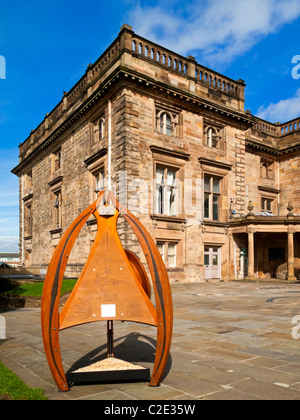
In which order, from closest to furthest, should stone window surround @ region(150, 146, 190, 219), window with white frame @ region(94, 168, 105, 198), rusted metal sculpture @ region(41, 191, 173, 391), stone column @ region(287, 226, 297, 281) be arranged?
rusted metal sculpture @ region(41, 191, 173, 391), stone window surround @ region(150, 146, 190, 219), window with white frame @ region(94, 168, 105, 198), stone column @ region(287, 226, 297, 281)

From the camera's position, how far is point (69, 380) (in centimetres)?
423

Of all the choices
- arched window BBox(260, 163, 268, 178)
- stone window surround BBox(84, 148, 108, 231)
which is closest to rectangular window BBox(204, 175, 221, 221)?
stone window surround BBox(84, 148, 108, 231)

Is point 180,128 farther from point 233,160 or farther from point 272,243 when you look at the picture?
point 272,243

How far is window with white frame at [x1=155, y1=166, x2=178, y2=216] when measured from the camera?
20734 mm

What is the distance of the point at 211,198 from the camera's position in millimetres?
23125

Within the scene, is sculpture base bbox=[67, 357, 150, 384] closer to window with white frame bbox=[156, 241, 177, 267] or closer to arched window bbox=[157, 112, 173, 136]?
window with white frame bbox=[156, 241, 177, 267]

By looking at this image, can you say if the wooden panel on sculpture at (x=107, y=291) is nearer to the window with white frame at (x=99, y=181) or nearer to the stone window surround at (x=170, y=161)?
the stone window surround at (x=170, y=161)

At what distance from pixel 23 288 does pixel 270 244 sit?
55.8 ft

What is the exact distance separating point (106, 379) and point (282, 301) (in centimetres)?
961

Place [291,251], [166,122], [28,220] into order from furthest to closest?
[28,220]
[291,251]
[166,122]

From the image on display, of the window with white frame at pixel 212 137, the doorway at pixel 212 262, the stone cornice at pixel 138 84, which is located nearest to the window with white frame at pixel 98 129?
the stone cornice at pixel 138 84

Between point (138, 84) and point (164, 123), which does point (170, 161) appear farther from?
point (138, 84)

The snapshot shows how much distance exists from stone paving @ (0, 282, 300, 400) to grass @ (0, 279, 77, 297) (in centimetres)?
343

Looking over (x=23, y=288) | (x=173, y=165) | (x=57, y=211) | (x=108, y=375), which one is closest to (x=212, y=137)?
(x=173, y=165)
